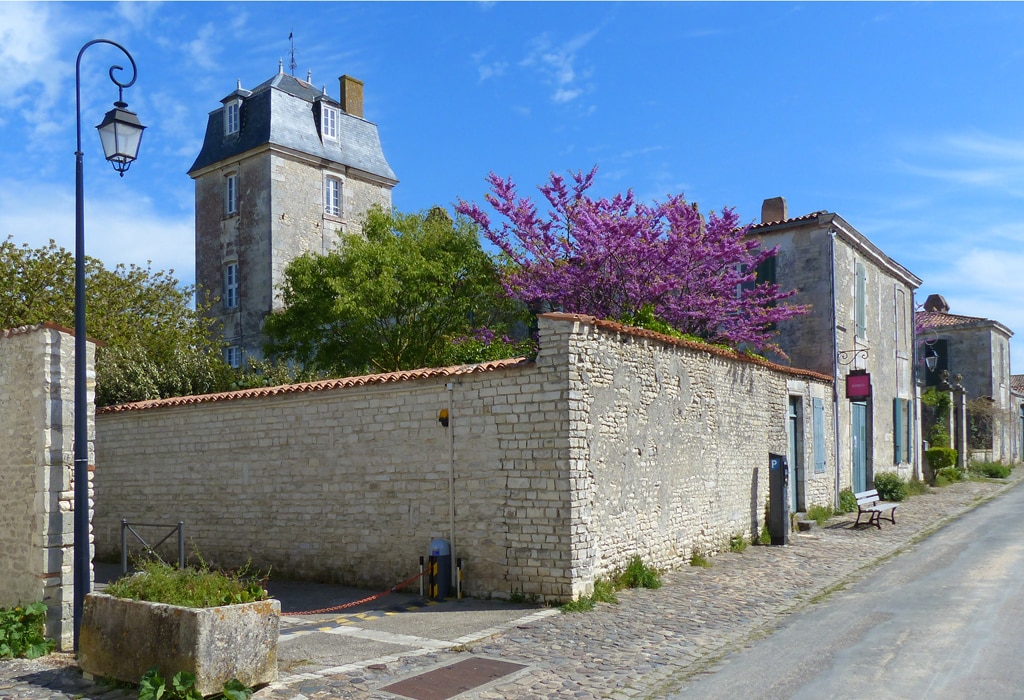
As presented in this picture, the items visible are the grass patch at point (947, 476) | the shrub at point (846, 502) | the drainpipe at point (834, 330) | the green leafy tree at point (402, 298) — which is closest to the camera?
the shrub at point (846, 502)

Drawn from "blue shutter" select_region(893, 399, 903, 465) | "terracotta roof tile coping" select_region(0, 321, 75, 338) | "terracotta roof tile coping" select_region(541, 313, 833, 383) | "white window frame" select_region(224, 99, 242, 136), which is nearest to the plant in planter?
"terracotta roof tile coping" select_region(0, 321, 75, 338)

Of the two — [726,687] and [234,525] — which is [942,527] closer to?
[726,687]

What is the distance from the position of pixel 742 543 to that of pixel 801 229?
9.16 meters

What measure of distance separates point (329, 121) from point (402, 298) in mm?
13202

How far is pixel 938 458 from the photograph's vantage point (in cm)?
2608

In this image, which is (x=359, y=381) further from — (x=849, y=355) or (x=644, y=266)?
(x=849, y=355)

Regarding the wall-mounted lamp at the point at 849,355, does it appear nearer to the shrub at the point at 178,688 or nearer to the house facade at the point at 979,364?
the house facade at the point at 979,364

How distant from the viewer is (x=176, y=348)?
19734 millimetres

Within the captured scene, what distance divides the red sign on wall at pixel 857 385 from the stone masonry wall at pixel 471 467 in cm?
607

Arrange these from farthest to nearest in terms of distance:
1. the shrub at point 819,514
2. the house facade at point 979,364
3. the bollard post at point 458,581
A: the house facade at point 979,364 → the shrub at point 819,514 → the bollard post at point 458,581

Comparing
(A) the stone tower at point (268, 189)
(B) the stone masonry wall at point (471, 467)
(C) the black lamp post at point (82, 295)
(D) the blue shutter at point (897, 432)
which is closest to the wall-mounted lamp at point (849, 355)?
(D) the blue shutter at point (897, 432)

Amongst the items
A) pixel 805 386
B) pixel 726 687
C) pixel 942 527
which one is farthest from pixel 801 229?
pixel 726 687

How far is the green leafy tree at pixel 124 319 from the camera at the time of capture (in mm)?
16719

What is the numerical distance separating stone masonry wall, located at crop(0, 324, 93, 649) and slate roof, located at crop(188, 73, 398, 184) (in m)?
21.9
